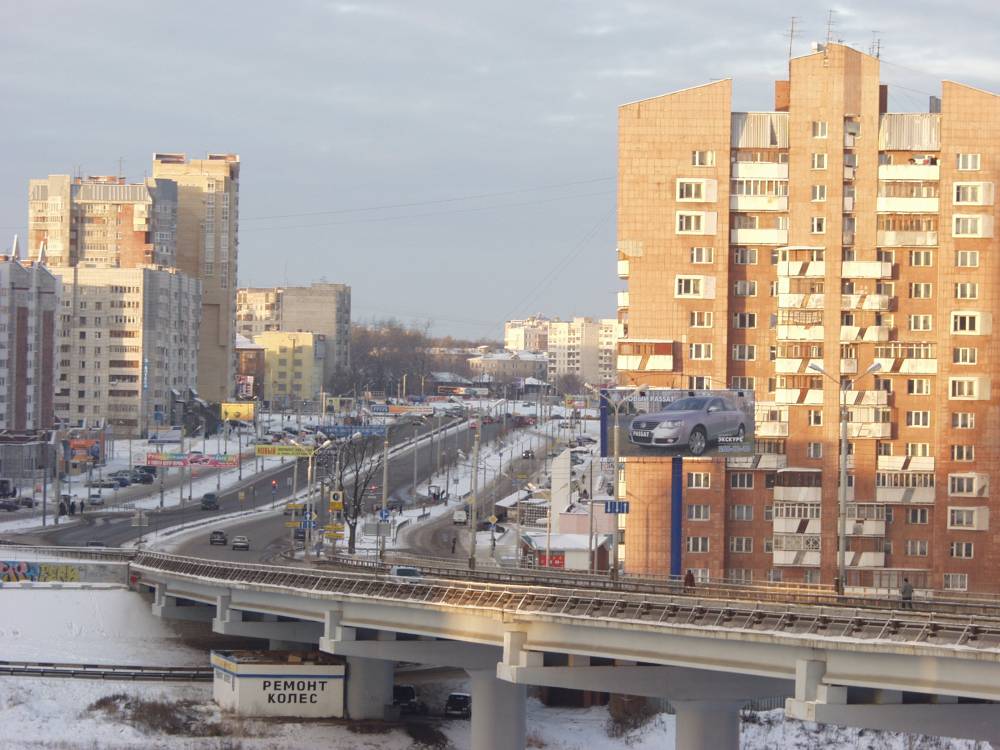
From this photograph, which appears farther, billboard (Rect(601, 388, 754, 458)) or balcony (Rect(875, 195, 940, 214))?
balcony (Rect(875, 195, 940, 214))

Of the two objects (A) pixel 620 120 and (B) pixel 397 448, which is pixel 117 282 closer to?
(B) pixel 397 448

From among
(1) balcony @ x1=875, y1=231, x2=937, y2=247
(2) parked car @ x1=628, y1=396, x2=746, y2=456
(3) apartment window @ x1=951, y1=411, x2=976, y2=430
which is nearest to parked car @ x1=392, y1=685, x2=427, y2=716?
(2) parked car @ x1=628, y1=396, x2=746, y2=456

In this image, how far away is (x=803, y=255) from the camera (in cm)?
8094

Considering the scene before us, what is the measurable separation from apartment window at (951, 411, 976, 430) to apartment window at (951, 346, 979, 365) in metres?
2.44

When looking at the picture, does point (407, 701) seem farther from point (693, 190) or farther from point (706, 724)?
point (693, 190)

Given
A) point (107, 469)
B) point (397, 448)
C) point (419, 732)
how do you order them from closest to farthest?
point (419, 732), point (107, 469), point (397, 448)

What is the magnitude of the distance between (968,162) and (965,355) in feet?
31.0

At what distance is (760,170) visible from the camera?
266 ft

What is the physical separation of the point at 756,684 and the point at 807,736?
1884 cm

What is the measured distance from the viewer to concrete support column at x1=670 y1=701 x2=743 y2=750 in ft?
161

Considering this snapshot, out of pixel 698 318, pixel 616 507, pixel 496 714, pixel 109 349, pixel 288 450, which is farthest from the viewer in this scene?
pixel 109 349

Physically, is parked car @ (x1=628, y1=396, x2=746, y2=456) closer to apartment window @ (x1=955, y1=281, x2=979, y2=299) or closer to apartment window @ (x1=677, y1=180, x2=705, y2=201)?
apartment window @ (x1=677, y1=180, x2=705, y2=201)

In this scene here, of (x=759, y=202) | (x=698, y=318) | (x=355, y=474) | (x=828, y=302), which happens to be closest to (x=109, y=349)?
(x=355, y=474)

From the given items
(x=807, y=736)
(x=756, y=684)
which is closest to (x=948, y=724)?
(x=756, y=684)
